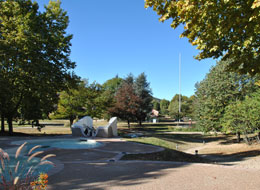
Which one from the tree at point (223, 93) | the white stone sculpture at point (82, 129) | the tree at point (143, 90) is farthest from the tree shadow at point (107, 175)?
the tree at point (143, 90)

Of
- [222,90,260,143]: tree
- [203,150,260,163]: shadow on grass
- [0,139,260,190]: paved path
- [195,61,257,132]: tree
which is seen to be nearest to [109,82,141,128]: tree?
[195,61,257,132]: tree

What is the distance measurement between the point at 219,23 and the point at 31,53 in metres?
13.8

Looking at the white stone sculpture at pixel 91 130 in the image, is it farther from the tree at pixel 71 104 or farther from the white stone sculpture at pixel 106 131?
the tree at pixel 71 104

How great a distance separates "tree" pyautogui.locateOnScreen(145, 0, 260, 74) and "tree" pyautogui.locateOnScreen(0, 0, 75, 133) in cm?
1135

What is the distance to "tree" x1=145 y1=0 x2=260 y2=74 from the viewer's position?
5203 millimetres

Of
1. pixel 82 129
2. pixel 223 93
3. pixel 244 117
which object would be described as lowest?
pixel 82 129

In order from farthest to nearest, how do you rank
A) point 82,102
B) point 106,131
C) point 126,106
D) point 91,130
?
point 126,106
point 82,102
point 91,130
point 106,131

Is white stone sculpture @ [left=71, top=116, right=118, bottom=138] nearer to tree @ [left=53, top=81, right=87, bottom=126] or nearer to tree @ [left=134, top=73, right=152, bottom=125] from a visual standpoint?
tree @ [left=53, top=81, right=87, bottom=126]

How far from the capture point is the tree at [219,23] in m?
5.20

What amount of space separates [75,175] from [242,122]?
52.9 feet

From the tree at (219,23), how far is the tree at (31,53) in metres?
11.4

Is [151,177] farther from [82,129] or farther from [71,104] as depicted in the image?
[71,104]

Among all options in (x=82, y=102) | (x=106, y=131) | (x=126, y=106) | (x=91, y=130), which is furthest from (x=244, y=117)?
(x=82, y=102)

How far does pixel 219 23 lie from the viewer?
229 inches
